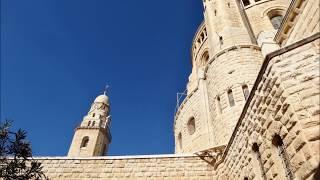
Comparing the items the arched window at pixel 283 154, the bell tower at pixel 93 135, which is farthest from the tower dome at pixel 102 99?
the arched window at pixel 283 154

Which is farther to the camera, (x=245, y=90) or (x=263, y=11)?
(x=263, y=11)

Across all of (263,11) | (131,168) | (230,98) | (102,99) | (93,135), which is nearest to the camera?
(131,168)

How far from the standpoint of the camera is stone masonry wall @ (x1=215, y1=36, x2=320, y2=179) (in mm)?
4234

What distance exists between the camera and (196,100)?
16.7m

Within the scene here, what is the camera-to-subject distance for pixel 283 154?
5098 mm

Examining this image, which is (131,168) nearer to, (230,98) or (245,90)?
(230,98)

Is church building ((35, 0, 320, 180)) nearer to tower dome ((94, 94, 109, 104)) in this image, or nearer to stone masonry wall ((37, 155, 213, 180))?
stone masonry wall ((37, 155, 213, 180))

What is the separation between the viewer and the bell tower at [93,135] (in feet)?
79.2

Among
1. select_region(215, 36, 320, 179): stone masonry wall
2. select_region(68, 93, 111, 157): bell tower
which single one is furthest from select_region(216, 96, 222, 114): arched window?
select_region(68, 93, 111, 157): bell tower

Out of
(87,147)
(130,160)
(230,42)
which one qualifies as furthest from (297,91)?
(87,147)

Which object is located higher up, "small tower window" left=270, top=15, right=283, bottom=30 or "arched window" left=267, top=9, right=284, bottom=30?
"arched window" left=267, top=9, right=284, bottom=30

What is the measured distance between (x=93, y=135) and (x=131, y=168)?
679 inches

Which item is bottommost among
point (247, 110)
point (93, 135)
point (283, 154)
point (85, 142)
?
point (283, 154)

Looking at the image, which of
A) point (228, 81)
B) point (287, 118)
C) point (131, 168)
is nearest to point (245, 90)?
point (228, 81)
